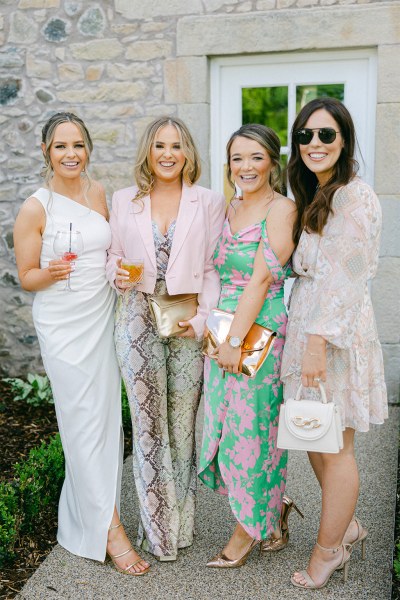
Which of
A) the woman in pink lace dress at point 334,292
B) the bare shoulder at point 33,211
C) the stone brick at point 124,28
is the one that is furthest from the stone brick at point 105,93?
the woman in pink lace dress at point 334,292

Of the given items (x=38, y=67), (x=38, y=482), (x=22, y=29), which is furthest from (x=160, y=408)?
(x=22, y=29)


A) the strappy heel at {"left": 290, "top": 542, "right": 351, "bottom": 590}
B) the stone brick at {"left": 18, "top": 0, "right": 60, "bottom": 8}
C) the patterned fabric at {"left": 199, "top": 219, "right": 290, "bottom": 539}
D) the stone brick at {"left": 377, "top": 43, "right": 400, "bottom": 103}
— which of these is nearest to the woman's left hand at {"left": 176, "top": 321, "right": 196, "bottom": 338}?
the patterned fabric at {"left": 199, "top": 219, "right": 290, "bottom": 539}

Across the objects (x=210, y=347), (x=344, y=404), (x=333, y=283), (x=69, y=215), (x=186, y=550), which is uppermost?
(x=69, y=215)

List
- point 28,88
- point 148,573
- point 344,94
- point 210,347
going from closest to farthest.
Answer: point 210,347, point 148,573, point 344,94, point 28,88

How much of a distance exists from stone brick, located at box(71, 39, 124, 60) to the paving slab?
3378 mm

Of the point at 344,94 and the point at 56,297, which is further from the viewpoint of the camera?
the point at 344,94

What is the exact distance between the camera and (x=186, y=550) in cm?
315

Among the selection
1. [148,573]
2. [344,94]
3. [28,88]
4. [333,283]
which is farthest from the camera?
[28,88]

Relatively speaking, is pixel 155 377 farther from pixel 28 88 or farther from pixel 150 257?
pixel 28 88

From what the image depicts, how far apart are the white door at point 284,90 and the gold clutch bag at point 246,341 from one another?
8.38 feet

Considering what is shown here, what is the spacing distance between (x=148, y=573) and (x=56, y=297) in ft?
4.17

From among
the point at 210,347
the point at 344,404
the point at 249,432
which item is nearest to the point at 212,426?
the point at 249,432

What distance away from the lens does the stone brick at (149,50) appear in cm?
512

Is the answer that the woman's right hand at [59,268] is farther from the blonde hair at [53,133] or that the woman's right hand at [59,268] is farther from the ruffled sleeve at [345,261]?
the ruffled sleeve at [345,261]
